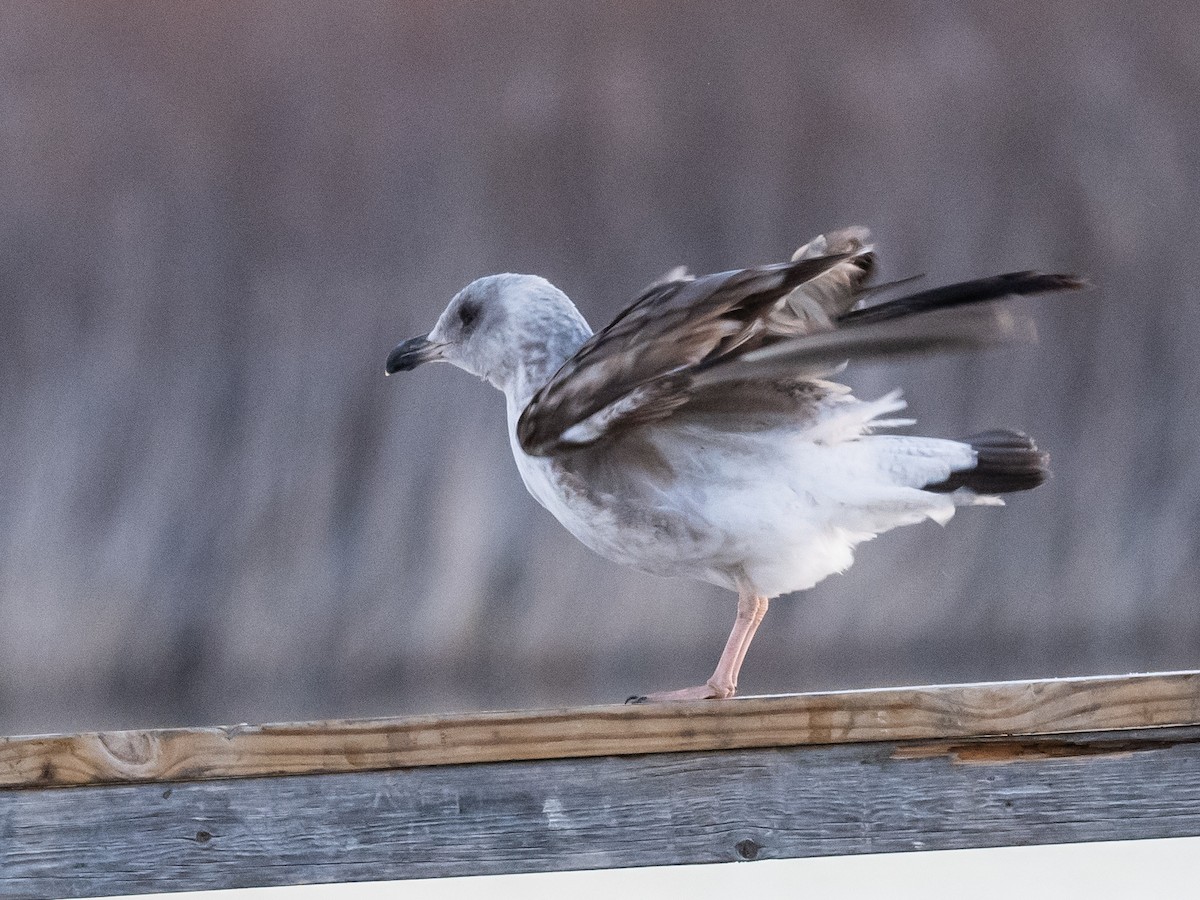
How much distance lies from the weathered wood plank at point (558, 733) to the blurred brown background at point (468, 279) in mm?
843

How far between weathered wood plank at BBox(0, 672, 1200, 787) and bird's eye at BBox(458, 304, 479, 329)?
1.37 feet

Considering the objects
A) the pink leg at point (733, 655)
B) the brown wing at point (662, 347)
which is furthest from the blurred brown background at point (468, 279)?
the brown wing at point (662, 347)

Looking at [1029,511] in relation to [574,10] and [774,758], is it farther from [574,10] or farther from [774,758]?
[774,758]

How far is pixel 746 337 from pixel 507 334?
0.30 m

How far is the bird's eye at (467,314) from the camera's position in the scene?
1.22 meters

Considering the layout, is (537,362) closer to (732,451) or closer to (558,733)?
(732,451)

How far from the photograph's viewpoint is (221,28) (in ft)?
5.78

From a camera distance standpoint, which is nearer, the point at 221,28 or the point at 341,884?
the point at 341,884

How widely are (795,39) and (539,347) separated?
79 cm

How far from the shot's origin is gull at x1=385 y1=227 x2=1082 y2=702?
38.4 inches

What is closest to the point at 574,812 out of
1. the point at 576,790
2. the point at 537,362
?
the point at 576,790

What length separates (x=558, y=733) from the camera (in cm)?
92

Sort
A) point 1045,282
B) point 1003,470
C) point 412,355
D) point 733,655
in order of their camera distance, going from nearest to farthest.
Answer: point 1045,282
point 1003,470
point 733,655
point 412,355

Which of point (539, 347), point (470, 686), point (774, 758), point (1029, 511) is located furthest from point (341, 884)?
point (1029, 511)
